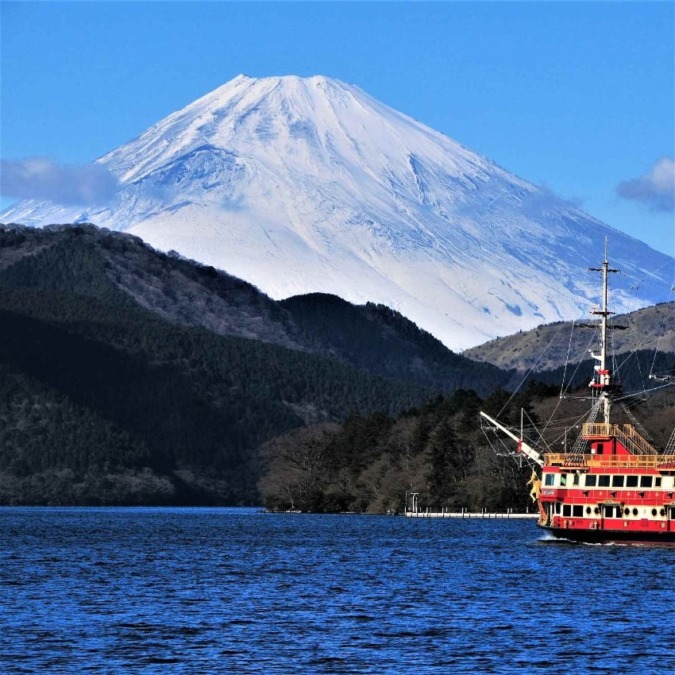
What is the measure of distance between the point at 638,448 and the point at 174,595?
49894mm

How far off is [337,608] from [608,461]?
47171 millimetres

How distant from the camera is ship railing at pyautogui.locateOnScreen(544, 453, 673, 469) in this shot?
118 meters

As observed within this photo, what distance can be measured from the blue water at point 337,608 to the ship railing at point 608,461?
535 centimetres

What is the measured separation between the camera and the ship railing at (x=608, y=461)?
118312 millimetres

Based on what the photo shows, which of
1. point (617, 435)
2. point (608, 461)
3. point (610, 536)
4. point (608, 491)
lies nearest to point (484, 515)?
→ point (617, 435)

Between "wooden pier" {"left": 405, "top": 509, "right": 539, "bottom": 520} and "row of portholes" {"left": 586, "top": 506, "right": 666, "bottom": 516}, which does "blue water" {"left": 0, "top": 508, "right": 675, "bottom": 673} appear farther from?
"wooden pier" {"left": 405, "top": 509, "right": 539, "bottom": 520}

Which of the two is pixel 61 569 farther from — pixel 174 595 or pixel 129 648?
pixel 129 648

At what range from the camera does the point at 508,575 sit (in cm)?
9569

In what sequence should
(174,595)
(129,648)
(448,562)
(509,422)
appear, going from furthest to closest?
(509,422), (448,562), (174,595), (129,648)

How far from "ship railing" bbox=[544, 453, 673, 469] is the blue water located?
5.35 meters

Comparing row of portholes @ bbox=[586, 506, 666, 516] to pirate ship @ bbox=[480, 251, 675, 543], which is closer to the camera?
pirate ship @ bbox=[480, 251, 675, 543]

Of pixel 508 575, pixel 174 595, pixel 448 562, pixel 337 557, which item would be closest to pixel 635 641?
pixel 174 595

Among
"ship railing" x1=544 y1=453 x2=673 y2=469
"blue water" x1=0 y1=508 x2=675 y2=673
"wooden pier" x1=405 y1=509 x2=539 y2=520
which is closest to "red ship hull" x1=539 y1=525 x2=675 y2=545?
"blue water" x1=0 y1=508 x2=675 y2=673

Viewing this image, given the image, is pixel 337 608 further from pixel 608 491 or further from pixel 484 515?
pixel 484 515
